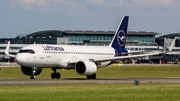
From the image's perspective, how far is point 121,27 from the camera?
5500 centimetres

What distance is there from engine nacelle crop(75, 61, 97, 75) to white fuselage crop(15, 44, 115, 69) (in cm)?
197

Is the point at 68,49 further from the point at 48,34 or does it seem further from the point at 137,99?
the point at 48,34

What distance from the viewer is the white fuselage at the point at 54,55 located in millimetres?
41688

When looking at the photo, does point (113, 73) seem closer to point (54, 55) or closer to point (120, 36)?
point (120, 36)

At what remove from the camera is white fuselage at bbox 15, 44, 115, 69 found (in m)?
41.7

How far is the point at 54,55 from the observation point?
4447cm

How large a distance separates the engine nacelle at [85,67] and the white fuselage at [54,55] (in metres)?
1.97

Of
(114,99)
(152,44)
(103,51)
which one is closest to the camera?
(114,99)

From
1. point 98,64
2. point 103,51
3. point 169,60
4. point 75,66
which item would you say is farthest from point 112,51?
→ point 169,60

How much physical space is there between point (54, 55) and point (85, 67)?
14.8 feet

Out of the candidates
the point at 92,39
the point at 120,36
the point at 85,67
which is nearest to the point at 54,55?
the point at 85,67

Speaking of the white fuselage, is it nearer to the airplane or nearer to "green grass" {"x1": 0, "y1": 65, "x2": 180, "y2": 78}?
the airplane

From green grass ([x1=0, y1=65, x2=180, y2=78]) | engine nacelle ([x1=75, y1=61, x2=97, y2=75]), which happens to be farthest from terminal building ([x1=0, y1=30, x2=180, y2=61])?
engine nacelle ([x1=75, y1=61, x2=97, y2=75])

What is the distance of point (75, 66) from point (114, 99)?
23.1m
